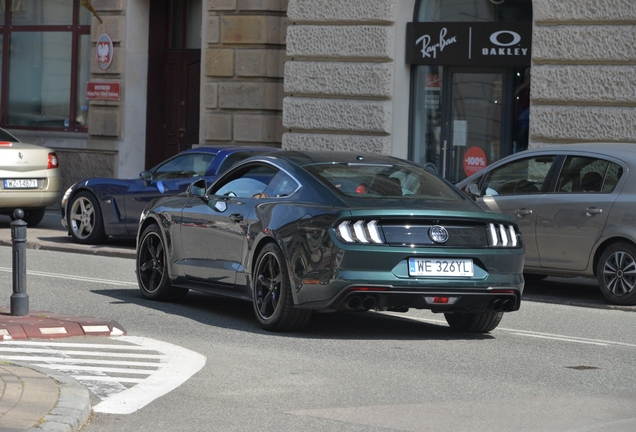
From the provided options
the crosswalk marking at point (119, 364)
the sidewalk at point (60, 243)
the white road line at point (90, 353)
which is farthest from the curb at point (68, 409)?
the sidewalk at point (60, 243)

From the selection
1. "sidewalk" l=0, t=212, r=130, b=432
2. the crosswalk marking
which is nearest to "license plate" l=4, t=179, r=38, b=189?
"sidewalk" l=0, t=212, r=130, b=432

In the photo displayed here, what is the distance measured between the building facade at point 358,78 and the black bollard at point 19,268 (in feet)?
30.3

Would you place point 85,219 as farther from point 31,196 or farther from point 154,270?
point 154,270

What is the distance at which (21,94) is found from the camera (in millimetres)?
24281

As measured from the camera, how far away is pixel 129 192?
16125 millimetres

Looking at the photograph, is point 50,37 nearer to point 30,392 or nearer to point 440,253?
point 440,253

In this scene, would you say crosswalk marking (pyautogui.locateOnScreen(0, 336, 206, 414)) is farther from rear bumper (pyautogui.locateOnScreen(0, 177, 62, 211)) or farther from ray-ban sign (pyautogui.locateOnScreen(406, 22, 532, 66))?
ray-ban sign (pyautogui.locateOnScreen(406, 22, 532, 66))

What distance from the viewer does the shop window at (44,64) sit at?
23281mm

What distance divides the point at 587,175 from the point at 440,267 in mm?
3919

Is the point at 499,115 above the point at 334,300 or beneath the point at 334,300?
above

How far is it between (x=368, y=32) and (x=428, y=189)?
30.4 feet

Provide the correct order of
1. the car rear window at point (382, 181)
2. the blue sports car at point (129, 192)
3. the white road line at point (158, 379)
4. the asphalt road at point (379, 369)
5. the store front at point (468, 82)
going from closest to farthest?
the asphalt road at point (379, 369) < the white road line at point (158, 379) < the car rear window at point (382, 181) < the blue sports car at point (129, 192) < the store front at point (468, 82)

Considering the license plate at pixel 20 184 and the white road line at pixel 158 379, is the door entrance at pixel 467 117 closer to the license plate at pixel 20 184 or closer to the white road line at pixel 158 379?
the license plate at pixel 20 184

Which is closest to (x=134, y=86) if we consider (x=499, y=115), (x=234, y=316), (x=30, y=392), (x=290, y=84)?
(x=290, y=84)
